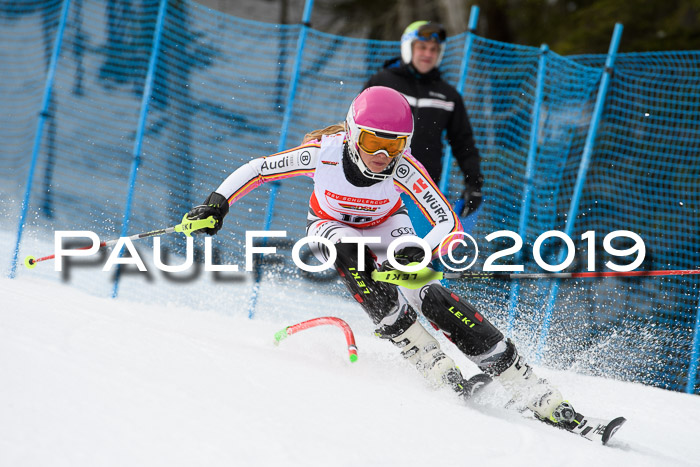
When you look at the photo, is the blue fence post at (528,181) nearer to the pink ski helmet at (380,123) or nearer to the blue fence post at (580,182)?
the blue fence post at (580,182)

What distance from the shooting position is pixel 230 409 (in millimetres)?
2305

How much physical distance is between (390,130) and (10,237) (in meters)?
4.11

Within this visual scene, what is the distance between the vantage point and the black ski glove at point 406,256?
316 cm

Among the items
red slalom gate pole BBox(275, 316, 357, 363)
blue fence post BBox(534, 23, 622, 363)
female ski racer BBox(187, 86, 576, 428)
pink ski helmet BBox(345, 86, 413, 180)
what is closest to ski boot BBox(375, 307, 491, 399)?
female ski racer BBox(187, 86, 576, 428)

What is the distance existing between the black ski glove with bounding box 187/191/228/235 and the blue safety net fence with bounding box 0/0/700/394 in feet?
6.00

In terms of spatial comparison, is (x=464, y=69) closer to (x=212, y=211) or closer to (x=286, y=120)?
(x=286, y=120)

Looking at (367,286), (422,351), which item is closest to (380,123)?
(367,286)

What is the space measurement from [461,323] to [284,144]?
2598mm

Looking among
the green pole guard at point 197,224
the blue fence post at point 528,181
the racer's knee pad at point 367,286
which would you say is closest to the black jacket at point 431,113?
the blue fence post at point 528,181

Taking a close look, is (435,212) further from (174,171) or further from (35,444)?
(174,171)

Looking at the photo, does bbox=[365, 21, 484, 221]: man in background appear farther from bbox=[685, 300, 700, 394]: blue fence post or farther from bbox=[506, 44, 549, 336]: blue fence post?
bbox=[685, 300, 700, 394]: blue fence post

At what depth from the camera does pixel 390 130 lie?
313 centimetres

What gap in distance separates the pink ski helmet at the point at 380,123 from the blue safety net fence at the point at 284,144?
207 cm

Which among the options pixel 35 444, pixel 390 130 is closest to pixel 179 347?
pixel 35 444
